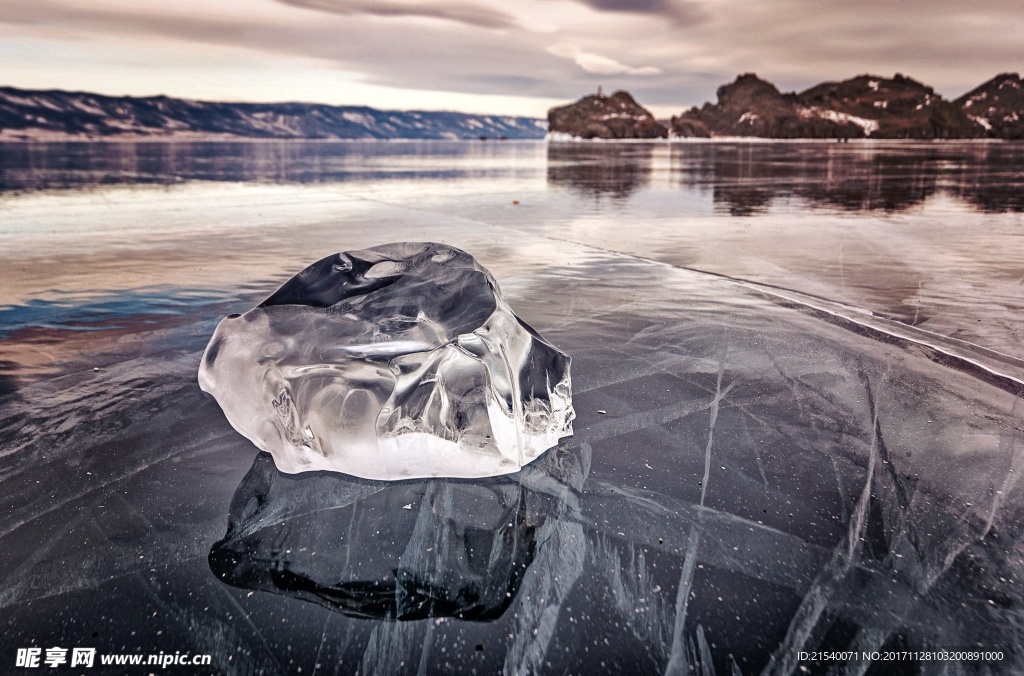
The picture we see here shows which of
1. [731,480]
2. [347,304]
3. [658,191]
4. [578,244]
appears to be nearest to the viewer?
[731,480]

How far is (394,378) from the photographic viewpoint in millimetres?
2539

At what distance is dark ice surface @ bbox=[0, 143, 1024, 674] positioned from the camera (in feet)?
5.68

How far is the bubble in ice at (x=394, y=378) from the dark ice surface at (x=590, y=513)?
0.43ft

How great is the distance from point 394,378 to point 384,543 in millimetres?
685

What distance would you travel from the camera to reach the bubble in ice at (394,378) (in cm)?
251

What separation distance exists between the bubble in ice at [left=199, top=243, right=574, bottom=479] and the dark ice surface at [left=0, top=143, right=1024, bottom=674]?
0.43 feet

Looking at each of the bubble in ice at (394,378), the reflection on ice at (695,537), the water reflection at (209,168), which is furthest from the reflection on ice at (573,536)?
the water reflection at (209,168)

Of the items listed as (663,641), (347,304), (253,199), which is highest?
(253,199)

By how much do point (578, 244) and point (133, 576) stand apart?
6978mm

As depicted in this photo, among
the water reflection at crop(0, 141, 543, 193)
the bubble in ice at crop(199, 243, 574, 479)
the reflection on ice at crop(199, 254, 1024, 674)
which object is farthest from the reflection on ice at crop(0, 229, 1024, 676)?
the water reflection at crop(0, 141, 543, 193)

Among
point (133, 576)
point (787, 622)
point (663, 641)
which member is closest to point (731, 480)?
point (787, 622)

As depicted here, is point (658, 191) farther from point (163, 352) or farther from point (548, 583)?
point (548, 583)

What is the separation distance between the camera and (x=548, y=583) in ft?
6.32

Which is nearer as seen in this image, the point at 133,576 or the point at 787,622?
the point at 787,622
